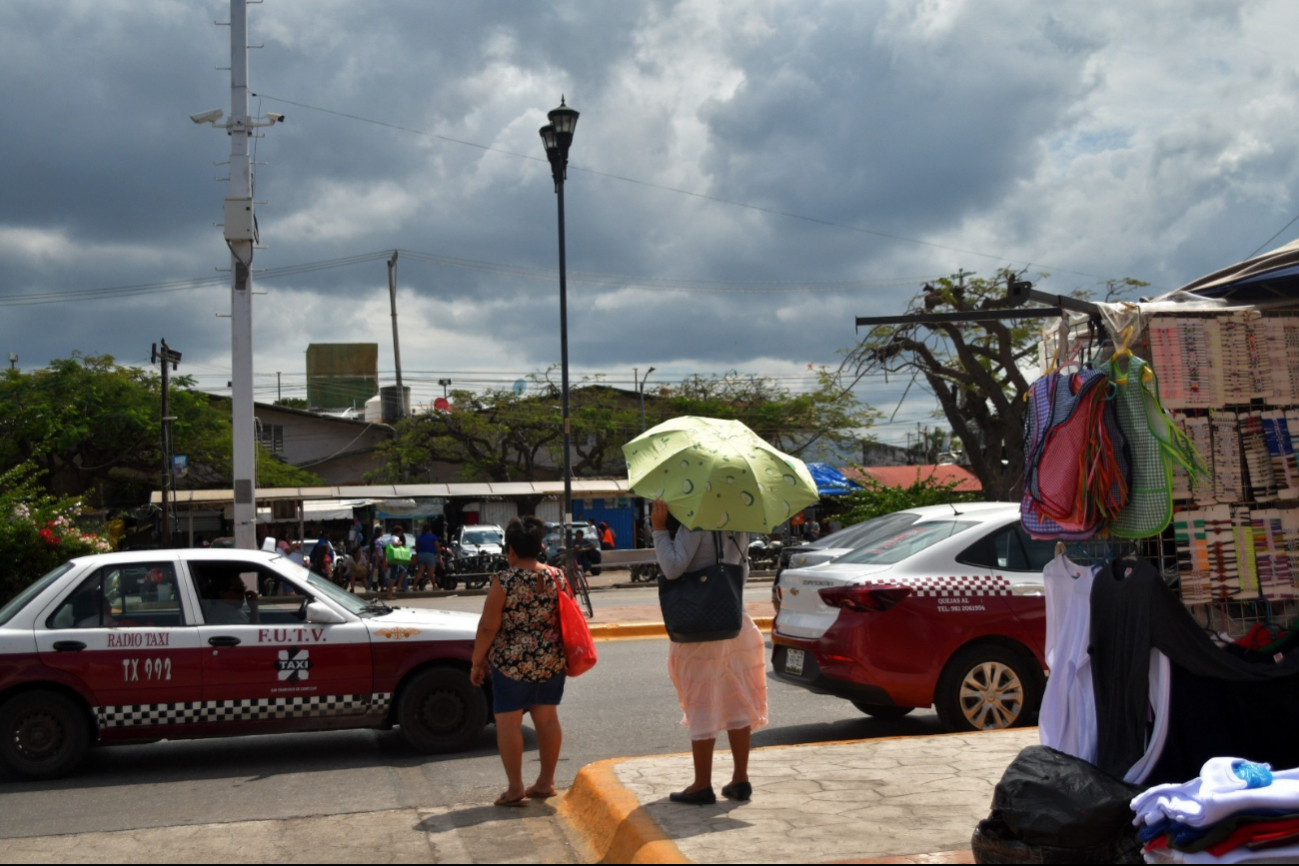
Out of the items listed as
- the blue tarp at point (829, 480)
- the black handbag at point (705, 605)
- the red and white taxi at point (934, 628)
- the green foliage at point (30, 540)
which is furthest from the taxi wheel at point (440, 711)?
the blue tarp at point (829, 480)

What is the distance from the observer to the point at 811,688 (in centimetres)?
813

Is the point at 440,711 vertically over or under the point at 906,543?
under

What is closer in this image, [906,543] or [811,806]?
[811,806]

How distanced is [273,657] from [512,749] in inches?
97.2

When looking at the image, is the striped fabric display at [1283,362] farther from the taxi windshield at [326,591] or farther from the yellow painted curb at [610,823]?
the taxi windshield at [326,591]

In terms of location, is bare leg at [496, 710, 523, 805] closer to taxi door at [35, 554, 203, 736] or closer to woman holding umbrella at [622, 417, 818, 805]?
woman holding umbrella at [622, 417, 818, 805]

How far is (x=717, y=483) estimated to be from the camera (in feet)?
18.2

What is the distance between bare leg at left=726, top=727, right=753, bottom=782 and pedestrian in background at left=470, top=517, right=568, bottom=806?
4.07 feet

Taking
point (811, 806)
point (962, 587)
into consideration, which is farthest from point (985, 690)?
point (811, 806)

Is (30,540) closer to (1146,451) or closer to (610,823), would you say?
(610,823)

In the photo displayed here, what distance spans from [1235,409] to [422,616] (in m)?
5.84

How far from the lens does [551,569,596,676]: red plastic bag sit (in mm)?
6602

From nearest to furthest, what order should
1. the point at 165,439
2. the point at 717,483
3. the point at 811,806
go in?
the point at 717,483 < the point at 811,806 < the point at 165,439

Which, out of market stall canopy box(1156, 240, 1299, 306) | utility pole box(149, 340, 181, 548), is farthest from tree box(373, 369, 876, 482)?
market stall canopy box(1156, 240, 1299, 306)
